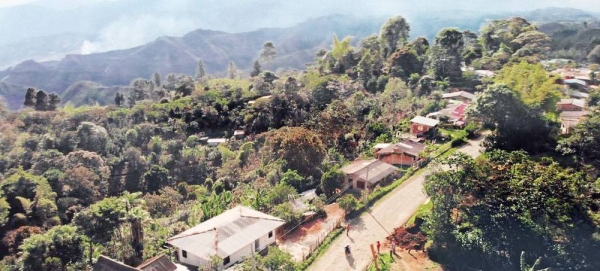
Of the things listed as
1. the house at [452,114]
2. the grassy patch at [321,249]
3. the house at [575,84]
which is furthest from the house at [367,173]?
the house at [575,84]

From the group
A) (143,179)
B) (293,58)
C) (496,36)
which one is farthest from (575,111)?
(293,58)

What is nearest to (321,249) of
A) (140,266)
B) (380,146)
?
(140,266)

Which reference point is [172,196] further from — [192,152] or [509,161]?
[509,161]

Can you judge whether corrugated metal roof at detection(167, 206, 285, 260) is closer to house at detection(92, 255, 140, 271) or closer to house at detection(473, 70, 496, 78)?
house at detection(92, 255, 140, 271)

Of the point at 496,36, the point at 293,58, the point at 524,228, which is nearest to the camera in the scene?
the point at 524,228

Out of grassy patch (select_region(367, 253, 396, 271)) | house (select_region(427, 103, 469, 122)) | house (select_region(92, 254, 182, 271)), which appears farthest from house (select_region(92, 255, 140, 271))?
house (select_region(427, 103, 469, 122))
